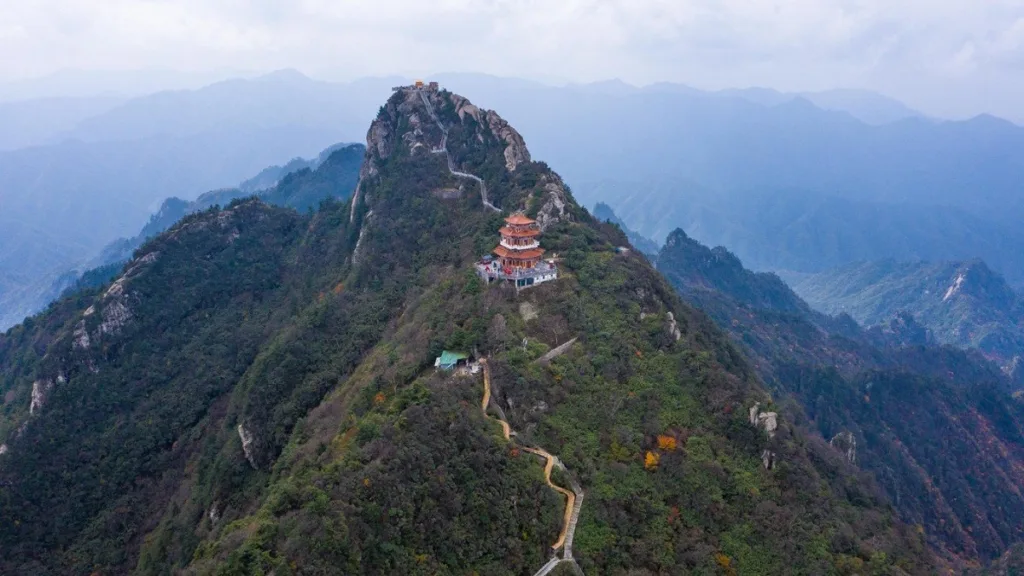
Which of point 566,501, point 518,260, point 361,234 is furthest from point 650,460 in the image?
point 361,234

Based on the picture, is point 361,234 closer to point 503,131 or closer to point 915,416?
point 503,131

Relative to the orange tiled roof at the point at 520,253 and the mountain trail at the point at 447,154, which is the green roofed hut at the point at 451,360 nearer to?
the orange tiled roof at the point at 520,253

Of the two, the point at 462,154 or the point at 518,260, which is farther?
the point at 462,154

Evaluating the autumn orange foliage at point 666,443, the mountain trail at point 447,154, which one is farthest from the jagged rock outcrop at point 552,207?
the autumn orange foliage at point 666,443

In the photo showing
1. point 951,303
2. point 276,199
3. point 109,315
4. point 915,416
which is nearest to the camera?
point 109,315

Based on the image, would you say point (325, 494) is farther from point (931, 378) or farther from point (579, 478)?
point (931, 378)

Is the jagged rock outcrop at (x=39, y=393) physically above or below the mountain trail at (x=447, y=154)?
below

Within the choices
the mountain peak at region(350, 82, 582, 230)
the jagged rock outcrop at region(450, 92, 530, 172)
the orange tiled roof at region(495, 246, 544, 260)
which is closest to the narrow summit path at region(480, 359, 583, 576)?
the orange tiled roof at region(495, 246, 544, 260)

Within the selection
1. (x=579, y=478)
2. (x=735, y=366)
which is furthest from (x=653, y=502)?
(x=735, y=366)
